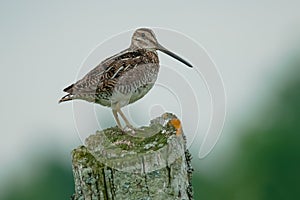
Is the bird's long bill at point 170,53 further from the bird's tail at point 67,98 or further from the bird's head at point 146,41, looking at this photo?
the bird's tail at point 67,98

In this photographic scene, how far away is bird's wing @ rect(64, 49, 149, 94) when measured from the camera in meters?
11.5

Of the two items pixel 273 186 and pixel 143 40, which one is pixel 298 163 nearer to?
pixel 273 186

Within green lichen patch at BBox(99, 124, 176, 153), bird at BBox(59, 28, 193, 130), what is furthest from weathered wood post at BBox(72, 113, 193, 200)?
bird at BBox(59, 28, 193, 130)

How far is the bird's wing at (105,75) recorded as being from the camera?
11461mm

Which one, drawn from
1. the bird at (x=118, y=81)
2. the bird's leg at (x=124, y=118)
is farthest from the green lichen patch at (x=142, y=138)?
the bird at (x=118, y=81)

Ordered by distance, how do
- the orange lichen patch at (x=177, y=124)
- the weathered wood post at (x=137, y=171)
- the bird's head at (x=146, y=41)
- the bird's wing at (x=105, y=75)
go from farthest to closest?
1. the bird's head at (x=146, y=41)
2. the bird's wing at (x=105, y=75)
3. the orange lichen patch at (x=177, y=124)
4. the weathered wood post at (x=137, y=171)

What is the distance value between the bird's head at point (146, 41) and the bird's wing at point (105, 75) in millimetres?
438

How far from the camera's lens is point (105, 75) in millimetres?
11508

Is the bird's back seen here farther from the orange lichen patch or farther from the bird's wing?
the orange lichen patch

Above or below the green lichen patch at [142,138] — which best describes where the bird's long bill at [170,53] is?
above

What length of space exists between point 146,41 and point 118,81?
879mm

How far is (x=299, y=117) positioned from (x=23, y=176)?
1342cm

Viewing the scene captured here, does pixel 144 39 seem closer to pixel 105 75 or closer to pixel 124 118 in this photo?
pixel 105 75

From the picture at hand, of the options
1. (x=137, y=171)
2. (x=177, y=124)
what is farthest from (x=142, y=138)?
(x=137, y=171)
